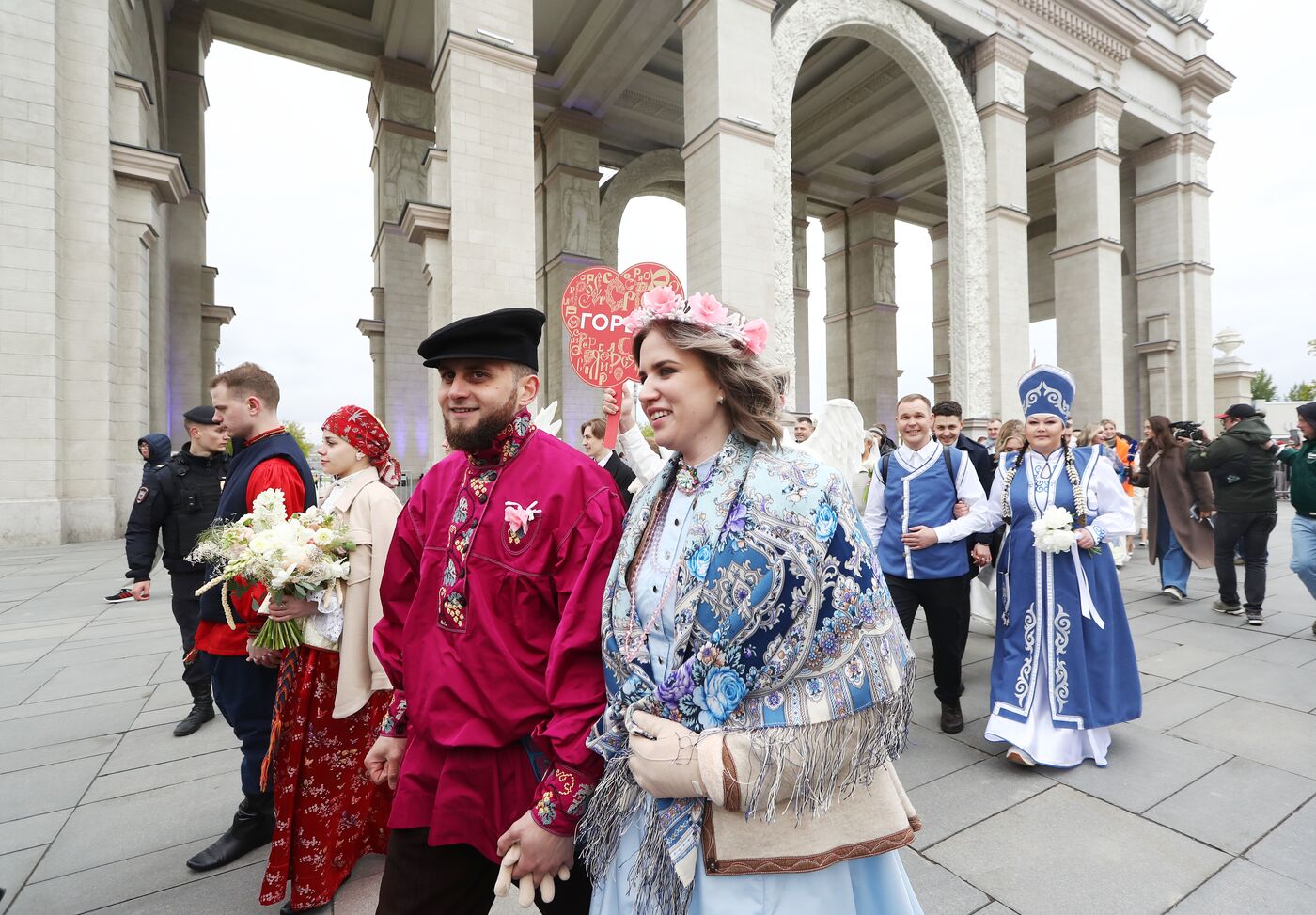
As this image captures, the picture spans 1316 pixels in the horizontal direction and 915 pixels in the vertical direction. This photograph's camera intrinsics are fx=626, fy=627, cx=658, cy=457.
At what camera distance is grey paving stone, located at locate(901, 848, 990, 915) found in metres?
2.25

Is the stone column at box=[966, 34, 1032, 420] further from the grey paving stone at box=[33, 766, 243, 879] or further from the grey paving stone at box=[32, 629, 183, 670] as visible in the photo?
the grey paving stone at box=[33, 766, 243, 879]

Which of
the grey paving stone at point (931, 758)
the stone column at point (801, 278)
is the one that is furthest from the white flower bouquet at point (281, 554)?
the stone column at point (801, 278)

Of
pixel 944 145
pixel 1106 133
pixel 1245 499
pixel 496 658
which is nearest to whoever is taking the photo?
pixel 496 658

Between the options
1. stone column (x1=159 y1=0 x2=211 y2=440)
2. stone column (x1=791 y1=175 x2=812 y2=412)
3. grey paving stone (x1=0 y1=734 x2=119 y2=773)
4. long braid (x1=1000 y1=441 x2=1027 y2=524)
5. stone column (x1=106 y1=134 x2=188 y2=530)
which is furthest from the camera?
stone column (x1=791 y1=175 x2=812 y2=412)

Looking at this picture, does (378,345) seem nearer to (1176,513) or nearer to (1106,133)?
(1176,513)

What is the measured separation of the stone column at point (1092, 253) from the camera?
1706cm

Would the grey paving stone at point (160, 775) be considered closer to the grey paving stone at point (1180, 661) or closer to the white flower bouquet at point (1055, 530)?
the white flower bouquet at point (1055, 530)

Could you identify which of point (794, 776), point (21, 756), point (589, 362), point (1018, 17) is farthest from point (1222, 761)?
point (1018, 17)

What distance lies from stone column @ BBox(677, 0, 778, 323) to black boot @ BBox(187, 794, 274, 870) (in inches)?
382

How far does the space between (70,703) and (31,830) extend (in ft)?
5.50

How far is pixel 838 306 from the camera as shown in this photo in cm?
2603

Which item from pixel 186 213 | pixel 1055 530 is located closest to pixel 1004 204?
pixel 1055 530

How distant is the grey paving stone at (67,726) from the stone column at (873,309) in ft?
77.8

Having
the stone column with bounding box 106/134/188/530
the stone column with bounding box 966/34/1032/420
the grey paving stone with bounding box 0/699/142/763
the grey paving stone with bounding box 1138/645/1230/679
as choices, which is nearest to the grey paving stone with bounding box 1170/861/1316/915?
the grey paving stone with bounding box 1138/645/1230/679
